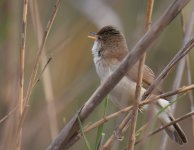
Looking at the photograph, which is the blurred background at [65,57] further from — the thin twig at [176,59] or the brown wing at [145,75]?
the thin twig at [176,59]

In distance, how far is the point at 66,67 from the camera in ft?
11.6

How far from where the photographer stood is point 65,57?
3682mm

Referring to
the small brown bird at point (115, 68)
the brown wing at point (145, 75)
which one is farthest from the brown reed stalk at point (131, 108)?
the brown wing at point (145, 75)

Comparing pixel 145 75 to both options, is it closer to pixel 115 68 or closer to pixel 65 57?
pixel 115 68

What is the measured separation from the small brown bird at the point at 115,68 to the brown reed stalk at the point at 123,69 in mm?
826

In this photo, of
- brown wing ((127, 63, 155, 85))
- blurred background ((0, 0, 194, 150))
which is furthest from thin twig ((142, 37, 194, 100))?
brown wing ((127, 63, 155, 85))

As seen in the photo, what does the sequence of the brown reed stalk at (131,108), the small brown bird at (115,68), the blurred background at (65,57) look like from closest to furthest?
the brown reed stalk at (131,108), the blurred background at (65,57), the small brown bird at (115,68)

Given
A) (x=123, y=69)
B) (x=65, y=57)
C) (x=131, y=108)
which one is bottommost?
(x=65, y=57)

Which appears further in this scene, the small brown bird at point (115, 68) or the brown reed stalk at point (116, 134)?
the small brown bird at point (115, 68)

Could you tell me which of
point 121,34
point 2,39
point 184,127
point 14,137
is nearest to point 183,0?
point 14,137

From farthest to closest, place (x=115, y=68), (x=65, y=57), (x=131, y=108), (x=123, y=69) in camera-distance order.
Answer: (x=65, y=57)
(x=115, y=68)
(x=131, y=108)
(x=123, y=69)

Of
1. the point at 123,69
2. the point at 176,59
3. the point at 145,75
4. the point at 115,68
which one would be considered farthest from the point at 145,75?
the point at 123,69

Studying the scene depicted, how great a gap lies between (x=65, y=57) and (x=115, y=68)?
76 cm

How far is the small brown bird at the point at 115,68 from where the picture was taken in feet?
9.23
